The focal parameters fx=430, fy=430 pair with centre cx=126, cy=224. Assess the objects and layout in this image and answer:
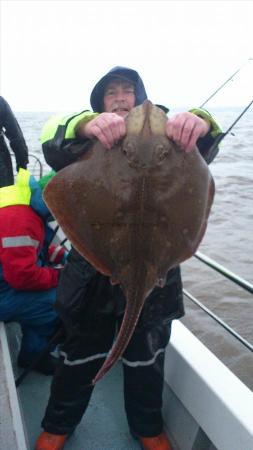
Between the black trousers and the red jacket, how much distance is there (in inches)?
27.9

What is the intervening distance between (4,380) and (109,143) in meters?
1.44

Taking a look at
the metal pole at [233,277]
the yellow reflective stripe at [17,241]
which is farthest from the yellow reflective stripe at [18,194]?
the metal pole at [233,277]

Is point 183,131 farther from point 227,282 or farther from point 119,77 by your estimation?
point 227,282

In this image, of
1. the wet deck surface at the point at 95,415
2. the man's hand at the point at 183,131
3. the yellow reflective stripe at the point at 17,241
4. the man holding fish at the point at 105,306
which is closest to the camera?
the man's hand at the point at 183,131

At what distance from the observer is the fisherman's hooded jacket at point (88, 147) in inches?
78.9

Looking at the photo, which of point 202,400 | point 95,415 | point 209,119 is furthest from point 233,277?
point 95,415

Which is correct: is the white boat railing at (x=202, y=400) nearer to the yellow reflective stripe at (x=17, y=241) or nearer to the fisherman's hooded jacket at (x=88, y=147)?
the fisherman's hooded jacket at (x=88, y=147)

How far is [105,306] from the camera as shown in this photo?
231cm

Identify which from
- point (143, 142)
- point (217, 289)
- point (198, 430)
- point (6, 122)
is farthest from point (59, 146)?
point (217, 289)

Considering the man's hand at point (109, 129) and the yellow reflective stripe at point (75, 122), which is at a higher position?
the man's hand at point (109, 129)

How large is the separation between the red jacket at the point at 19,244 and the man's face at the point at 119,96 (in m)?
1.01

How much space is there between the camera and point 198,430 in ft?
8.23

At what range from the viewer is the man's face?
93.0 inches

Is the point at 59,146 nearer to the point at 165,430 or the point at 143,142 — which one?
the point at 143,142
